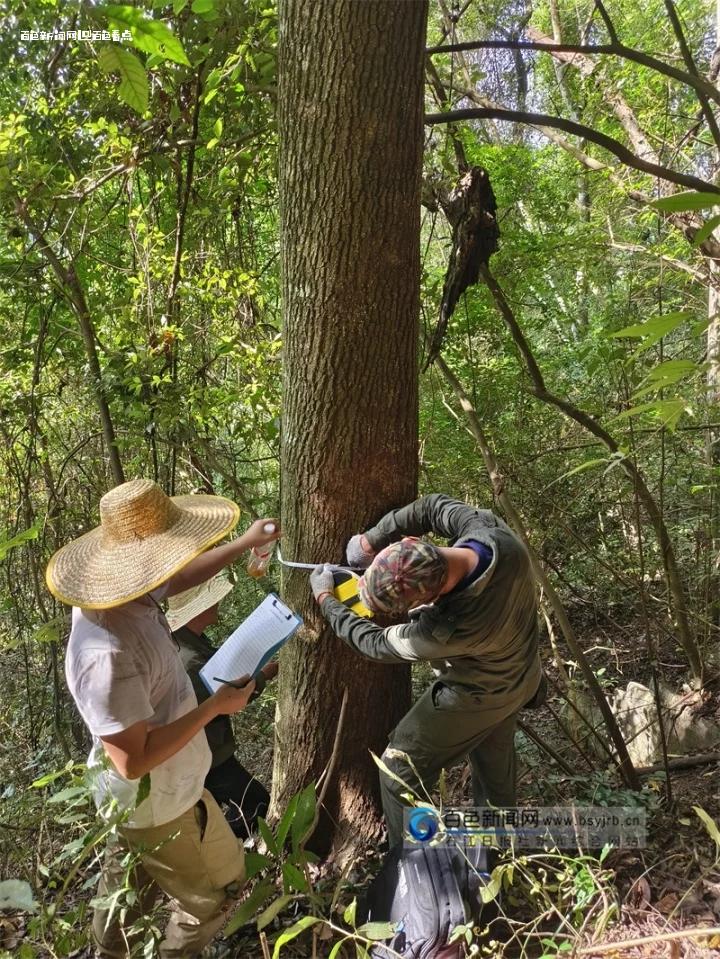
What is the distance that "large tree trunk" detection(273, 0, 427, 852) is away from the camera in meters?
2.11

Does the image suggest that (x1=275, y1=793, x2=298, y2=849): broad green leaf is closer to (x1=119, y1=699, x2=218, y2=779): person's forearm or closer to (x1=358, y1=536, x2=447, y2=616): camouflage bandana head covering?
(x1=119, y1=699, x2=218, y2=779): person's forearm

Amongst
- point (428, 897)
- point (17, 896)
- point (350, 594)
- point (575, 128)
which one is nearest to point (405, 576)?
point (350, 594)

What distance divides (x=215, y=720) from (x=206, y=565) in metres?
0.67

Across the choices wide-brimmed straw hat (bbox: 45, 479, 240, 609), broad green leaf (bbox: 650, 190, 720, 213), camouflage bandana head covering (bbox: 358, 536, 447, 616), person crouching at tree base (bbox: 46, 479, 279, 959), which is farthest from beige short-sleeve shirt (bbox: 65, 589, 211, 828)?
broad green leaf (bbox: 650, 190, 720, 213)

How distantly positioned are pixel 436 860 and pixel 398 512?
1154 mm

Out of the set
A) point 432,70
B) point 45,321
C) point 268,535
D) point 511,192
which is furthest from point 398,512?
point 511,192

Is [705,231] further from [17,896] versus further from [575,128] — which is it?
[575,128]

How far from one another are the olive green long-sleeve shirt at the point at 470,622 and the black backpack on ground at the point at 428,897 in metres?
0.54

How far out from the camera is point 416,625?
85.1 inches

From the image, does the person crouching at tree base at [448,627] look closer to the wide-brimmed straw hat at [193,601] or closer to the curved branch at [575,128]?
the wide-brimmed straw hat at [193,601]

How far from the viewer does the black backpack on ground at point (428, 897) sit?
2.13 m

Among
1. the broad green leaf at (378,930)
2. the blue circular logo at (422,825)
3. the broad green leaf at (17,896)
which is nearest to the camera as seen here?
the broad green leaf at (17,896)

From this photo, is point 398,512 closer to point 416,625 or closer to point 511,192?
point 416,625

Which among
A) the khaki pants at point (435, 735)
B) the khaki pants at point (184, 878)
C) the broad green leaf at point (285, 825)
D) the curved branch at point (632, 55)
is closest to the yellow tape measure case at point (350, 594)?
the khaki pants at point (435, 735)
